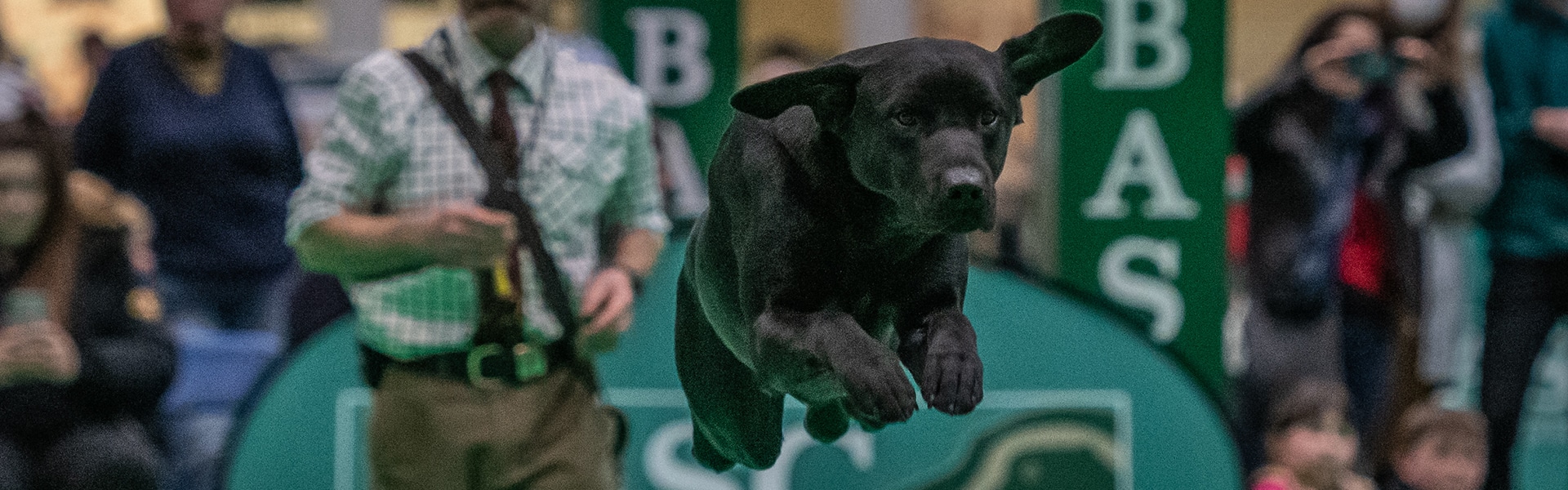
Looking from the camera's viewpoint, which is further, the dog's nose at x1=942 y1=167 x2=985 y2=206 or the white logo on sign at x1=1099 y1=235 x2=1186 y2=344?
the white logo on sign at x1=1099 y1=235 x2=1186 y2=344

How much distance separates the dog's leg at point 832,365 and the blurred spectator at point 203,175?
256cm

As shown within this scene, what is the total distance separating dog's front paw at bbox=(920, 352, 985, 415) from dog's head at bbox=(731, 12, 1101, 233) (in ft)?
0.30

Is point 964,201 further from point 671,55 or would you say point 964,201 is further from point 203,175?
point 203,175

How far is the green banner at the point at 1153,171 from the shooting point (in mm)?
3477

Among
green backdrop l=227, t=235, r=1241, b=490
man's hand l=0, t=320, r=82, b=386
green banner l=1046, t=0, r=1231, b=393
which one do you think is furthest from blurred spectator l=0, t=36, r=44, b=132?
green banner l=1046, t=0, r=1231, b=393

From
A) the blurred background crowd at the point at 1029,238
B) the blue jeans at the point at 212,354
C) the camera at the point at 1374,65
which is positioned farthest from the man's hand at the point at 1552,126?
the blue jeans at the point at 212,354

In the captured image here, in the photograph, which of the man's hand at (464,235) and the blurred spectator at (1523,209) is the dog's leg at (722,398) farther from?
the blurred spectator at (1523,209)

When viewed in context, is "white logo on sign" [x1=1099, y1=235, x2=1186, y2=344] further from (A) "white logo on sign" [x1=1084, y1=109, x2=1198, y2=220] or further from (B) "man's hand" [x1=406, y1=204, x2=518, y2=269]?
(B) "man's hand" [x1=406, y1=204, x2=518, y2=269]

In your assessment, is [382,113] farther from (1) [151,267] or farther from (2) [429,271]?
(1) [151,267]

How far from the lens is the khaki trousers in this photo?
240cm

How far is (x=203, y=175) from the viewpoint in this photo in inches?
134

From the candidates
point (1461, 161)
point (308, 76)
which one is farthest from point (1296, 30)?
point (308, 76)

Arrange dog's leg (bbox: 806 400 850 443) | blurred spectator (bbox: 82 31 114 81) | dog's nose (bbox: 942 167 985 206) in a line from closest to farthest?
dog's nose (bbox: 942 167 985 206), dog's leg (bbox: 806 400 850 443), blurred spectator (bbox: 82 31 114 81)

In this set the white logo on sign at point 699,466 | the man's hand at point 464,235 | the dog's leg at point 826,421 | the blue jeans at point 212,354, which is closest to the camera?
the dog's leg at point 826,421
